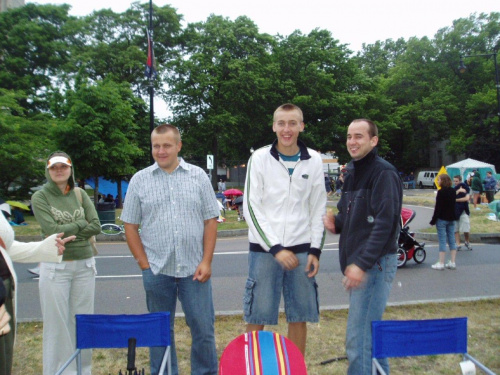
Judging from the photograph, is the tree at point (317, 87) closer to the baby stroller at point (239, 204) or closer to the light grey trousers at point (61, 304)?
the baby stroller at point (239, 204)

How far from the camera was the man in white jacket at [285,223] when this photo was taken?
329 centimetres

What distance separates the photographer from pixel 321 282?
791 cm

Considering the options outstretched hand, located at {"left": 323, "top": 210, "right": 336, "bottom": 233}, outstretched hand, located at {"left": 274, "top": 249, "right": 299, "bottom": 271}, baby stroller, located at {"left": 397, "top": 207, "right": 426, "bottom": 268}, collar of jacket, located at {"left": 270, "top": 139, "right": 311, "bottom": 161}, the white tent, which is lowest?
baby stroller, located at {"left": 397, "top": 207, "right": 426, "bottom": 268}

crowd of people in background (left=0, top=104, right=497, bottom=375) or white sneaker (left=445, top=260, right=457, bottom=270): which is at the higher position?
crowd of people in background (left=0, top=104, right=497, bottom=375)

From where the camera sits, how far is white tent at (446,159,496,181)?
31.9 metres

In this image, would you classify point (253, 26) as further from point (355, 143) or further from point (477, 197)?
point (355, 143)

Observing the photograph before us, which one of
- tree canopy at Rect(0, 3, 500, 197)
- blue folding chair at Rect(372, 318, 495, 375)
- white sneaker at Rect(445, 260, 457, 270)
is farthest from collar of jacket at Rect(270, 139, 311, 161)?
tree canopy at Rect(0, 3, 500, 197)

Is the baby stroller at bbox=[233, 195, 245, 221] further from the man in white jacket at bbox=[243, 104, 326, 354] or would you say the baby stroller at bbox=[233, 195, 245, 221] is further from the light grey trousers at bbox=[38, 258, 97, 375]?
the man in white jacket at bbox=[243, 104, 326, 354]

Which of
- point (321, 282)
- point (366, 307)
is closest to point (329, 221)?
point (366, 307)

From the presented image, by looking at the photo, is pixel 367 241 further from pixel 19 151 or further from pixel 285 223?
pixel 19 151

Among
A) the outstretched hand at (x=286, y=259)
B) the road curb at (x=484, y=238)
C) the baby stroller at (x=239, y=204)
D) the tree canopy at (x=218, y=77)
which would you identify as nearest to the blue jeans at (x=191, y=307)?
the outstretched hand at (x=286, y=259)

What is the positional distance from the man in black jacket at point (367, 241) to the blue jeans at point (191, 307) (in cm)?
103

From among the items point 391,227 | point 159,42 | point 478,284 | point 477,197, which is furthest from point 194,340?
point 159,42

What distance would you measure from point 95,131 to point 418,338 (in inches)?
647
